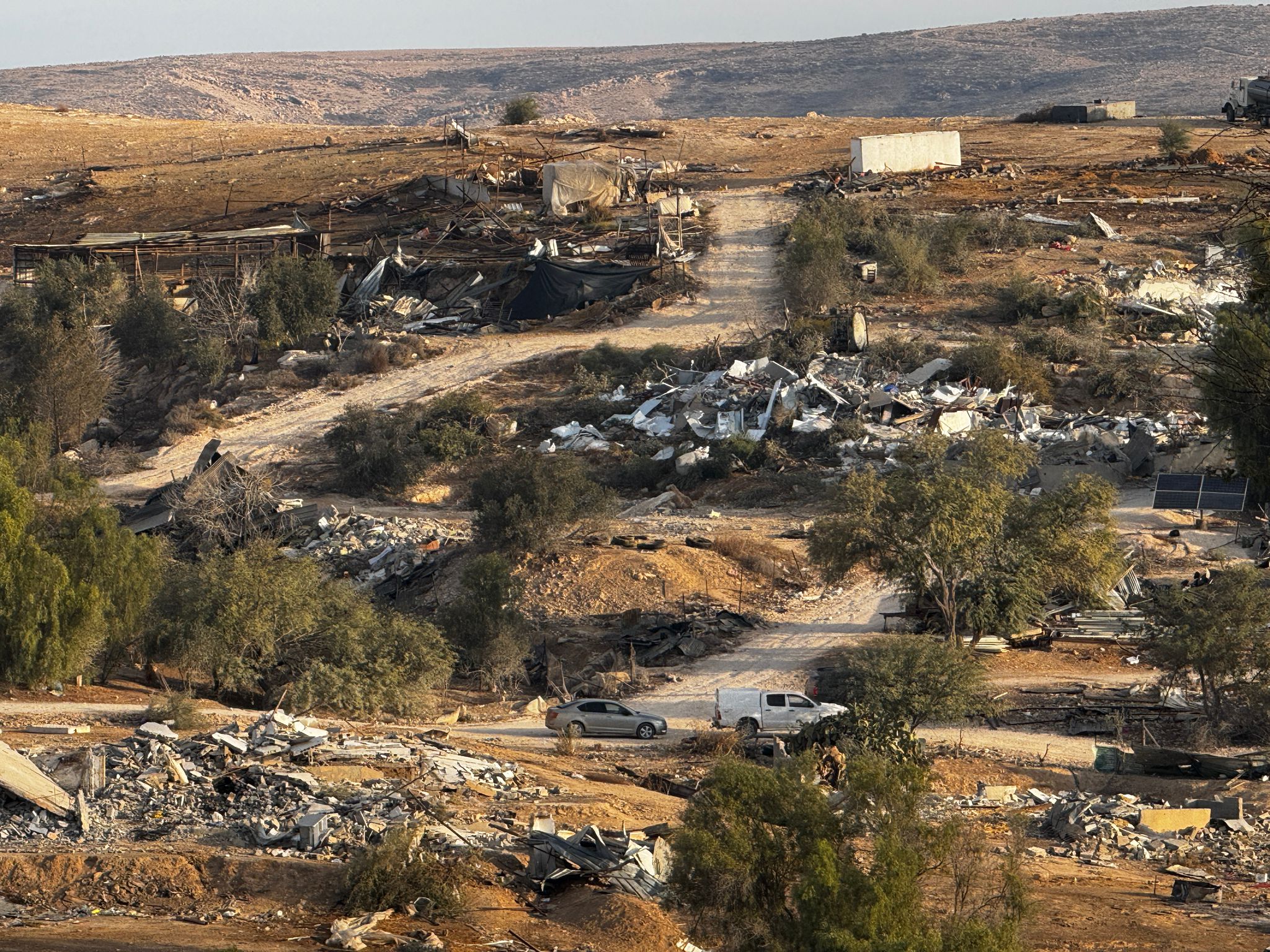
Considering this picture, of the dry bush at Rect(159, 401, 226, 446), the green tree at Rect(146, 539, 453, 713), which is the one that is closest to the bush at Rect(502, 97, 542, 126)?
the dry bush at Rect(159, 401, 226, 446)

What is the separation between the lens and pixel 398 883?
37.6 ft

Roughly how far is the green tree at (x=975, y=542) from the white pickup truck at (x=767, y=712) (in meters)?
2.74

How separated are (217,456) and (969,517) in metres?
15.6

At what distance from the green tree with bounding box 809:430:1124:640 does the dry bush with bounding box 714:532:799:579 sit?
3.31 m

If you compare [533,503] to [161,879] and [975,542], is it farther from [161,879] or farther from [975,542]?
[161,879]

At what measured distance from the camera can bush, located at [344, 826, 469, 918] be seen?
11.4 metres

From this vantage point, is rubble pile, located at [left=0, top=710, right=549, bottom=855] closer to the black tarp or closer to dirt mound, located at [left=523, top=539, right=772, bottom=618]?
dirt mound, located at [left=523, top=539, right=772, bottom=618]

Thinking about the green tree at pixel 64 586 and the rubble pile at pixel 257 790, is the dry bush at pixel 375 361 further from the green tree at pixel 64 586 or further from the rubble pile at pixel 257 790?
the rubble pile at pixel 257 790

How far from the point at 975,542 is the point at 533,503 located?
7.13 m

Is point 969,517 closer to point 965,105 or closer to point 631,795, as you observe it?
point 631,795

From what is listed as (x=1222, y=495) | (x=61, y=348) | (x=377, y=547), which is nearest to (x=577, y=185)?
(x=61, y=348)

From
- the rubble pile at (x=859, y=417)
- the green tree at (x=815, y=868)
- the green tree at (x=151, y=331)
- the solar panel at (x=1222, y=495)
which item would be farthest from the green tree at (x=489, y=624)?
the green tree at (x=151, y=331)

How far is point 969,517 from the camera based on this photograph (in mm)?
19516

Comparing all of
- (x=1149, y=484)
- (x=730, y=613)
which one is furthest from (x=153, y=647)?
(x=1149, y=484)
